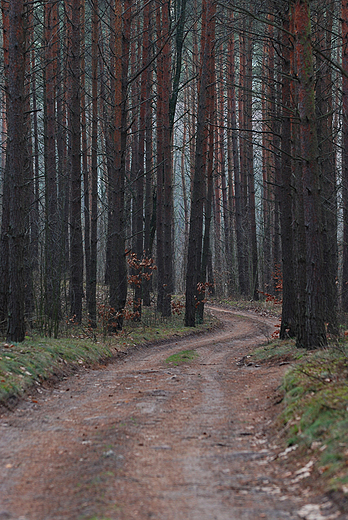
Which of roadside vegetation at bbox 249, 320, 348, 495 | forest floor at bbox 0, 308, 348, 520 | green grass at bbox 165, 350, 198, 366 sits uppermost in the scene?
roadside vegetation at bbox 249, 320, 348, 495

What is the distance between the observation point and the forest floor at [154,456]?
12.1ft

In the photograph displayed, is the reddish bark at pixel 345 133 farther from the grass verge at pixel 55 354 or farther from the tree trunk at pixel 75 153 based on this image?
Answer: the tree trunk at pixel 75 153

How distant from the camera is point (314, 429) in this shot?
4.84 meters

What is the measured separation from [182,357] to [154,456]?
8028mm

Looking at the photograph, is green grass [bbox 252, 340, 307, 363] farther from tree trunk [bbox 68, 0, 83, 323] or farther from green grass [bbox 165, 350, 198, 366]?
tree trunk [bbox 68, 0, 83, 323]

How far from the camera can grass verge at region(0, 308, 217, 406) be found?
8.03 metres

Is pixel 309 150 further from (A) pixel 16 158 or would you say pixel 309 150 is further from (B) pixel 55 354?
(B) pixel 55 354

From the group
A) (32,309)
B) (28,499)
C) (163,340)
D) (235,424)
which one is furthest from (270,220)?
(28,499)

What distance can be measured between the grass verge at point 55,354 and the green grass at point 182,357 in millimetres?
1512

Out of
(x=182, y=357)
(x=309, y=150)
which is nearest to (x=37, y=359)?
(x=182, y=357)

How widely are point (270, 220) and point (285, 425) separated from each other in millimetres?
32911

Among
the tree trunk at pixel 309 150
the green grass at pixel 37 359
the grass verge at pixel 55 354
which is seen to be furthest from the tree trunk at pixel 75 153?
the tree trunk at pixel 309 150

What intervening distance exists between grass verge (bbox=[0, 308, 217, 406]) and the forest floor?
321mm

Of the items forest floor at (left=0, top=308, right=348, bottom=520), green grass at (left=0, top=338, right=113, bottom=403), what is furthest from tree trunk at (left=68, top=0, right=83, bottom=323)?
forest floor at (left=0, top=308, right=348, bottom=520)
